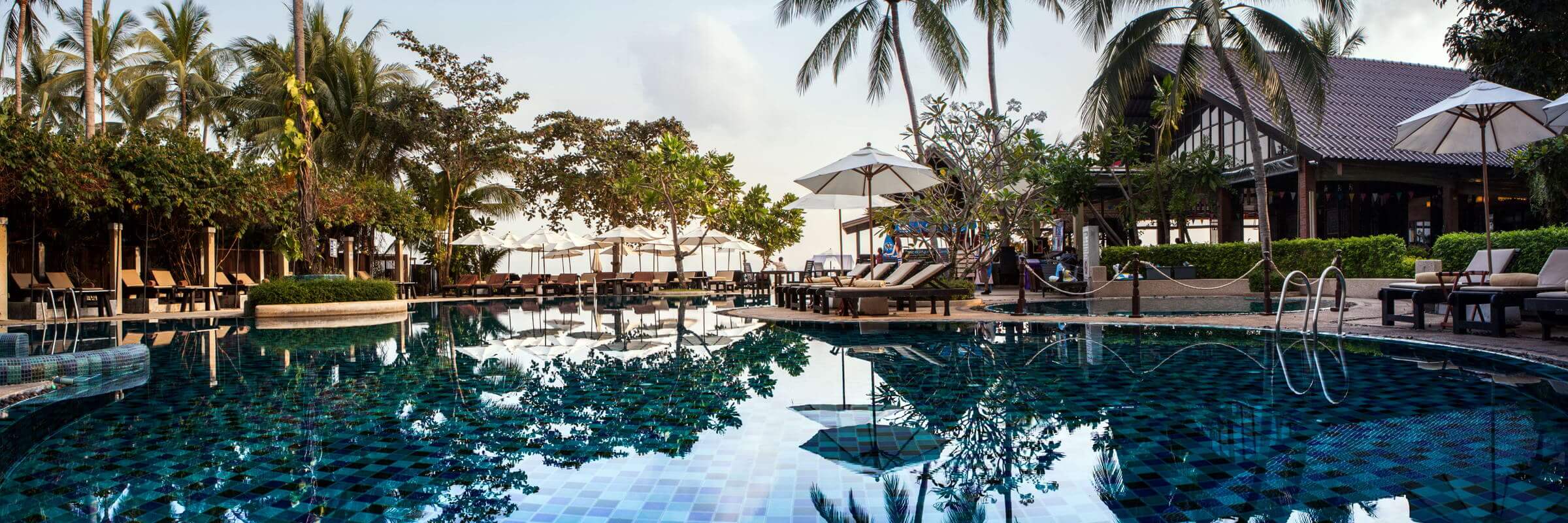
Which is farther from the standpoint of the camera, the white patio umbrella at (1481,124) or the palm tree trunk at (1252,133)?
the palm tree trunk at (1252,133)

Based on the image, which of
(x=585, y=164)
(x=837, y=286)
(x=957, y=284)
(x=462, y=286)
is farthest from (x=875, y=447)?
(x=585, y=164)

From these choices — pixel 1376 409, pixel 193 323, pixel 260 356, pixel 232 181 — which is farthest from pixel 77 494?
pixel 232 181

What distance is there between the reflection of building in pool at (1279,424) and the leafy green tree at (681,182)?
640 inches

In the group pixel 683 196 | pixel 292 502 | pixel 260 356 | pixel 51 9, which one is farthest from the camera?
pixel 683 196

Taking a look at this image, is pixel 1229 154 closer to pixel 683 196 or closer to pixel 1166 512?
pixel 683 196

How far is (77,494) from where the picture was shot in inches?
136

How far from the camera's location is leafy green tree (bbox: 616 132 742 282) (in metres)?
23.4

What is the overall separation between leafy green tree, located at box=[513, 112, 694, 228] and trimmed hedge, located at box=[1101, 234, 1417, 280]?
14.5 m

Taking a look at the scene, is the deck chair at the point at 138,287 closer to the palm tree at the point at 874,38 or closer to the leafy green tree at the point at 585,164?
the leafy green tree at the point at 585,164

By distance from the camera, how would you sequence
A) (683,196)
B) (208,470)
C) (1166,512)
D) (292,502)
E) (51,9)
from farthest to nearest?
(683,196) → (51,9) → (208,470) → (292,502) → (1166,512)

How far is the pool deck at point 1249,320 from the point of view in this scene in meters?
7.16

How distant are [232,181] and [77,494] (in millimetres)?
15521

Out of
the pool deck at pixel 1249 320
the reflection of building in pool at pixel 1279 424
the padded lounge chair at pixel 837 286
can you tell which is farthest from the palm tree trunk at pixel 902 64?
the reflection of building in pool at pixel 1279 424

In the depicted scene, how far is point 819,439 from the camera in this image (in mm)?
4402
